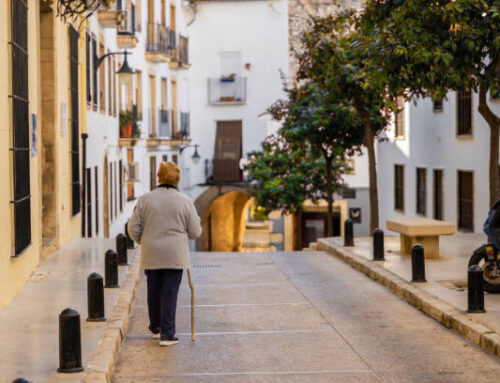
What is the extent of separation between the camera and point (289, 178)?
102 feet

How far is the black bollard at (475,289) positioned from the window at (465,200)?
1256 cm

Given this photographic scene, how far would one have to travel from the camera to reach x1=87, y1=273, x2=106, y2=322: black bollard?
9.80 metres

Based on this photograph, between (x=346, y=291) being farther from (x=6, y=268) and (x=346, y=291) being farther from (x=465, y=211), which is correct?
(x=465, y=211)

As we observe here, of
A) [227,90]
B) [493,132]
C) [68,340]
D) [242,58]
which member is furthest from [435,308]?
[242,58]

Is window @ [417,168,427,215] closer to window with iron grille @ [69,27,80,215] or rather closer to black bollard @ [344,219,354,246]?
black bollard @ [344,219,354,246]

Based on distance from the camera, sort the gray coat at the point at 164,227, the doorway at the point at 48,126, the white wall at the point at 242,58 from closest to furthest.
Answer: the gray coat at the point at 164,227 < the doorway at the point at 48,126 < the white wall at the point at 242,58

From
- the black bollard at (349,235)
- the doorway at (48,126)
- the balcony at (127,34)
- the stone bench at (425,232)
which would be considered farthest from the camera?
the balcony at (127,34)

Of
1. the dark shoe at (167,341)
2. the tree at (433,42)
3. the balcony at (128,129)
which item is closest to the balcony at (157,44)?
the balcony at (128,129)

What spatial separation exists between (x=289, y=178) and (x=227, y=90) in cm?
1231

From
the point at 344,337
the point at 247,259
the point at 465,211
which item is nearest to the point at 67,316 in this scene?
the point at 344,337

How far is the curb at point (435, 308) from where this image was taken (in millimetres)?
9602

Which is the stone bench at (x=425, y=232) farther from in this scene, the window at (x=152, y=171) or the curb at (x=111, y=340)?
the window at (x=152, y=171)

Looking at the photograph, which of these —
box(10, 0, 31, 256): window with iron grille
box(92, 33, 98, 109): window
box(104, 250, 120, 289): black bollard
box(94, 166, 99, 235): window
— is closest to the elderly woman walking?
box(10, 0, 31, 256): window with iron grille

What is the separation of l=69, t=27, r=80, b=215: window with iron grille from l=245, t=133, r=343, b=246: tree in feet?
37.6
